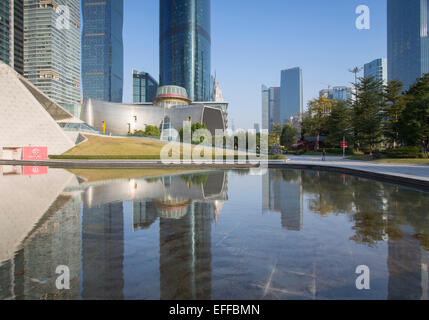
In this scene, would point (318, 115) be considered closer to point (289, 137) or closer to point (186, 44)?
point (289, 137)

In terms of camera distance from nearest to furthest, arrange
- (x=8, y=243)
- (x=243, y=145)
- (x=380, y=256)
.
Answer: (x=380, y=256) < (x=8, y=243) < (x=243, y=145)

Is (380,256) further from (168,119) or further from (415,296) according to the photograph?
(168,119)

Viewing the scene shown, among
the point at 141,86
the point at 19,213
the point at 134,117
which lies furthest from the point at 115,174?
the point at 141,86

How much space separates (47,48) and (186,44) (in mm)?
73822

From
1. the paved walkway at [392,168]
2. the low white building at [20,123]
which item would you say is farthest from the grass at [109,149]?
the paved walkway at [392,168]

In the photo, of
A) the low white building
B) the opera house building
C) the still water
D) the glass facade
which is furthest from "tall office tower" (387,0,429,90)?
the glass facade

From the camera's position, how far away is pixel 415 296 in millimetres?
2979

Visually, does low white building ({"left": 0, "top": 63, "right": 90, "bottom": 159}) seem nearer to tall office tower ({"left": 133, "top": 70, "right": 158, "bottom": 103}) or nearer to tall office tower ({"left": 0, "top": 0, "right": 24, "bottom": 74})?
tall office tower ({"left": 0, "top": 0, "right": 24, "bottom": 74})

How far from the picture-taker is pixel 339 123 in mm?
42906

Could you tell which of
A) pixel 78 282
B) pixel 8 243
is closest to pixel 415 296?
pixel 78 282

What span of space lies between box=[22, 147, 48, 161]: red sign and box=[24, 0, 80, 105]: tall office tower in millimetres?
105405
